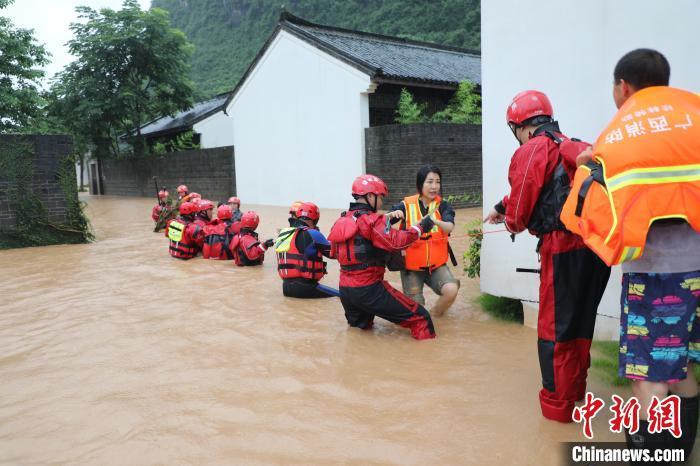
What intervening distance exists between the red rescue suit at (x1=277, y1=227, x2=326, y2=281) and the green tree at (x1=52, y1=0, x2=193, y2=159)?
2504 centimetres

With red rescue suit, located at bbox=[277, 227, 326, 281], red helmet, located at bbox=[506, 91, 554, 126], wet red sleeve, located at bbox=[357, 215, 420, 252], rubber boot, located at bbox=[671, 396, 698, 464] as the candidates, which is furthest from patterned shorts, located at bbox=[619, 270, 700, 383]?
red rescue suit, located at bbox=[277, 227, 326, 281]

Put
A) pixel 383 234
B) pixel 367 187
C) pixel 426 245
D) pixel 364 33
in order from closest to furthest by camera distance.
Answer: pixel 383 234 → pixel 367 187 → pixel 426 245 → pixel 364 33

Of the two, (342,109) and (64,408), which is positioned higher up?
(342,109)

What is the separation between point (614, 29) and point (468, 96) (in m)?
13.7

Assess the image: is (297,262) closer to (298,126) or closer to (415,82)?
(415,82)

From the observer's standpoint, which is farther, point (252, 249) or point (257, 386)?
point (252, 249)

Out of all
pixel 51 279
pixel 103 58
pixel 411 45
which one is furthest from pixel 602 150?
pixel 103 58

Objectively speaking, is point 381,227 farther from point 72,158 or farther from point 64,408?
point 72,158

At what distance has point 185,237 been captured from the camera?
9445 millimetres

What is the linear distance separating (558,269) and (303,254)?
3729mm

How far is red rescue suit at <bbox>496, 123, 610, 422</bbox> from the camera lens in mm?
3111

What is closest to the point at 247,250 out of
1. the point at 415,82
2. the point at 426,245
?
the point at 426,245

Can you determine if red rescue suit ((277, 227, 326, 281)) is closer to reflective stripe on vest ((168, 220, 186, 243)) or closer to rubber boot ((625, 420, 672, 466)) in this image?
reflective stripe on vest ((168, 220, 186, 243))

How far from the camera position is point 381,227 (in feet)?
15.4
